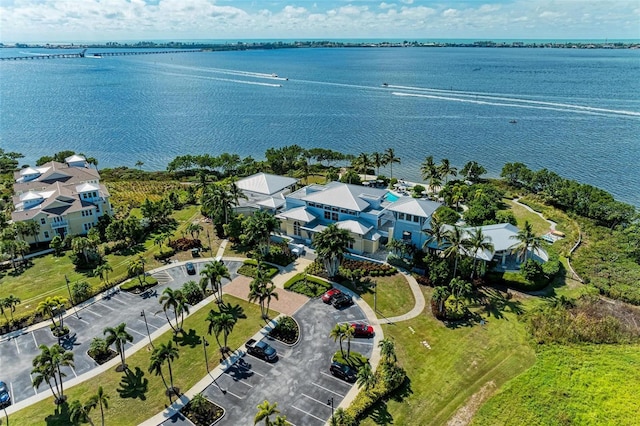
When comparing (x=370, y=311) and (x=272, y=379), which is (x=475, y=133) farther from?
(x=272, y=379)

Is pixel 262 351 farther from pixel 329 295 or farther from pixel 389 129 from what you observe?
pixel 389 129

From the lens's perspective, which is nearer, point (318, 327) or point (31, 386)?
point (31, 386)

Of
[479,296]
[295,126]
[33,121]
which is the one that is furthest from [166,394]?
[33,121]

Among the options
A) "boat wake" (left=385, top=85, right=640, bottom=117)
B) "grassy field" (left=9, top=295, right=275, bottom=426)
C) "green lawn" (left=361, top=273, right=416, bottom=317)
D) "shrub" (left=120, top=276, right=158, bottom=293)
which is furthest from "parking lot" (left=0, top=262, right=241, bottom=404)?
"boat wake" (left=385, top=85, right=640, bottom=117)

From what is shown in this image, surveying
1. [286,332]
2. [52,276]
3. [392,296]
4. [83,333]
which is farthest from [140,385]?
[392,296]

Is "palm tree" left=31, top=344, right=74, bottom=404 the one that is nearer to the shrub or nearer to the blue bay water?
the shrub

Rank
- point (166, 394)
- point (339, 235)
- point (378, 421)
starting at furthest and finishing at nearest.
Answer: point (339, 235)
point (166, 394)
point (378, 421)

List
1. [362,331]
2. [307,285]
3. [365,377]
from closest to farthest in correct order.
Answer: [365,377] < [362,331] < [307,285]

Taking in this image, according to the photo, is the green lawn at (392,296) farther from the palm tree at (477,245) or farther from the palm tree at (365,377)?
the palm tree at (365,377)

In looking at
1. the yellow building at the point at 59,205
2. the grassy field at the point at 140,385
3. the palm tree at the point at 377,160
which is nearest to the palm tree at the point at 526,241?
the grassy field at the point at 140,385
